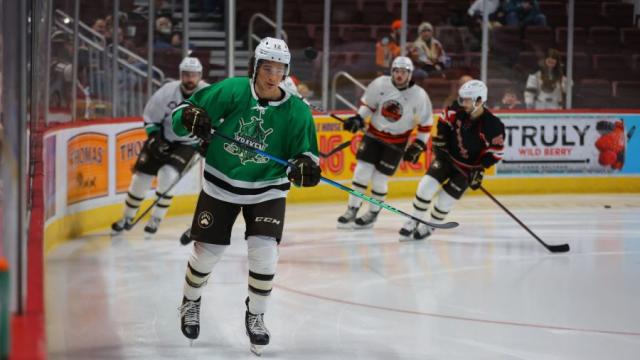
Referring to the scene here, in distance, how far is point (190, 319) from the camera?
187 inches

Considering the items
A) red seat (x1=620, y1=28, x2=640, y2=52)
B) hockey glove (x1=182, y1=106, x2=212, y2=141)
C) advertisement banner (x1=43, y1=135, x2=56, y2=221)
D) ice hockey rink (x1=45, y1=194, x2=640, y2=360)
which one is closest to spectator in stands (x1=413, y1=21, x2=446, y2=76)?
red seat (x1=620, y1=28, x2=640, y2=52)

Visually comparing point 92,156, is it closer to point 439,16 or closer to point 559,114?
point 439,16

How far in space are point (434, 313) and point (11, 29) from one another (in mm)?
3266

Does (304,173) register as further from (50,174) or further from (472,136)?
(472,136)

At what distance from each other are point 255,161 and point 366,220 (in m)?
4.33

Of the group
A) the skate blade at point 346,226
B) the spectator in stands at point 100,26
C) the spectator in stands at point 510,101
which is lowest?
the skate blade at point 346,226

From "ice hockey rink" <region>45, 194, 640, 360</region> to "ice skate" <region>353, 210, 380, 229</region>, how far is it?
0.35 feet

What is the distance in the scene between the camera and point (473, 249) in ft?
25.9

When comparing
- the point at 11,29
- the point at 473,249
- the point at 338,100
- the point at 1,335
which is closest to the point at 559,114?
the point at 338,100

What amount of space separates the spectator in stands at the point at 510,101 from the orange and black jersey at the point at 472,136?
3.71 metres

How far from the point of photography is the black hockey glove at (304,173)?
451 centimetres

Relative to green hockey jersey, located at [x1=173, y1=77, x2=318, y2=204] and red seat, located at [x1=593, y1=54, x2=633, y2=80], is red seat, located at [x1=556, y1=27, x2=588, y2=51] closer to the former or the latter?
red seat, located at [x1=593, y1=54, x2=633, y2=80]

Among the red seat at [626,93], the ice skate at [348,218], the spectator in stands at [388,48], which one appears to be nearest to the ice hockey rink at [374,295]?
the ice skate at [348,218]

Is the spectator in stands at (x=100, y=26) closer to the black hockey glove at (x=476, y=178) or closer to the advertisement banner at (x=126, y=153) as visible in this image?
the advertisement banner at (x=126, y=153)
